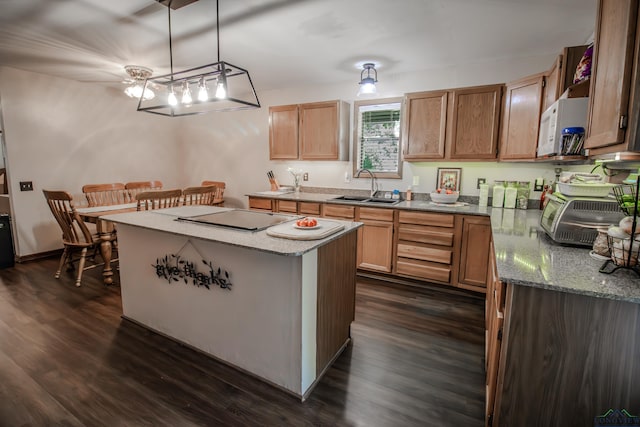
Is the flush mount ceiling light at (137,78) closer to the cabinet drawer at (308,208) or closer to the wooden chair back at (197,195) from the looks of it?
the wooden chair back at (197,195)

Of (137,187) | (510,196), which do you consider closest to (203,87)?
(510,196)

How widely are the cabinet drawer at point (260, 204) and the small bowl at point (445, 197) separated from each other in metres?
2.07

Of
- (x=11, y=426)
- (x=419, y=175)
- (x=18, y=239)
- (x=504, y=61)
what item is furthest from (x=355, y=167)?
(x=18, y=239)

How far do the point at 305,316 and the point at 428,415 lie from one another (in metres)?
0.83

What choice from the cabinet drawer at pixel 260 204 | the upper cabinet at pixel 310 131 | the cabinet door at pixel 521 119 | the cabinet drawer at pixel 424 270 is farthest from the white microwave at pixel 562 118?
the cabinet drawer at pixel 260 204

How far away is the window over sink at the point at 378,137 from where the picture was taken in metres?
3.81

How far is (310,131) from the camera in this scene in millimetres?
4000

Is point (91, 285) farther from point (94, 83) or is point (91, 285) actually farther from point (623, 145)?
point (623, 145)

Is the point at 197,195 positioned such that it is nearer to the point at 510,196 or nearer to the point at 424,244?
the point at 424,244

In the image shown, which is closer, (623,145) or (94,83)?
(623,145)

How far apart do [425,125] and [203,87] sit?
2274 millimetres

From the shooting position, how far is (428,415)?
165 cm

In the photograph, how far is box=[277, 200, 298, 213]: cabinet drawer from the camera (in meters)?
3.99

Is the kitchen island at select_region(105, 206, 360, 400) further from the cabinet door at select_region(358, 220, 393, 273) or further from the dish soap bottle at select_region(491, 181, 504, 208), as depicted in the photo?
the dish soap bottle at select_region(491, 181, 504, 208)
